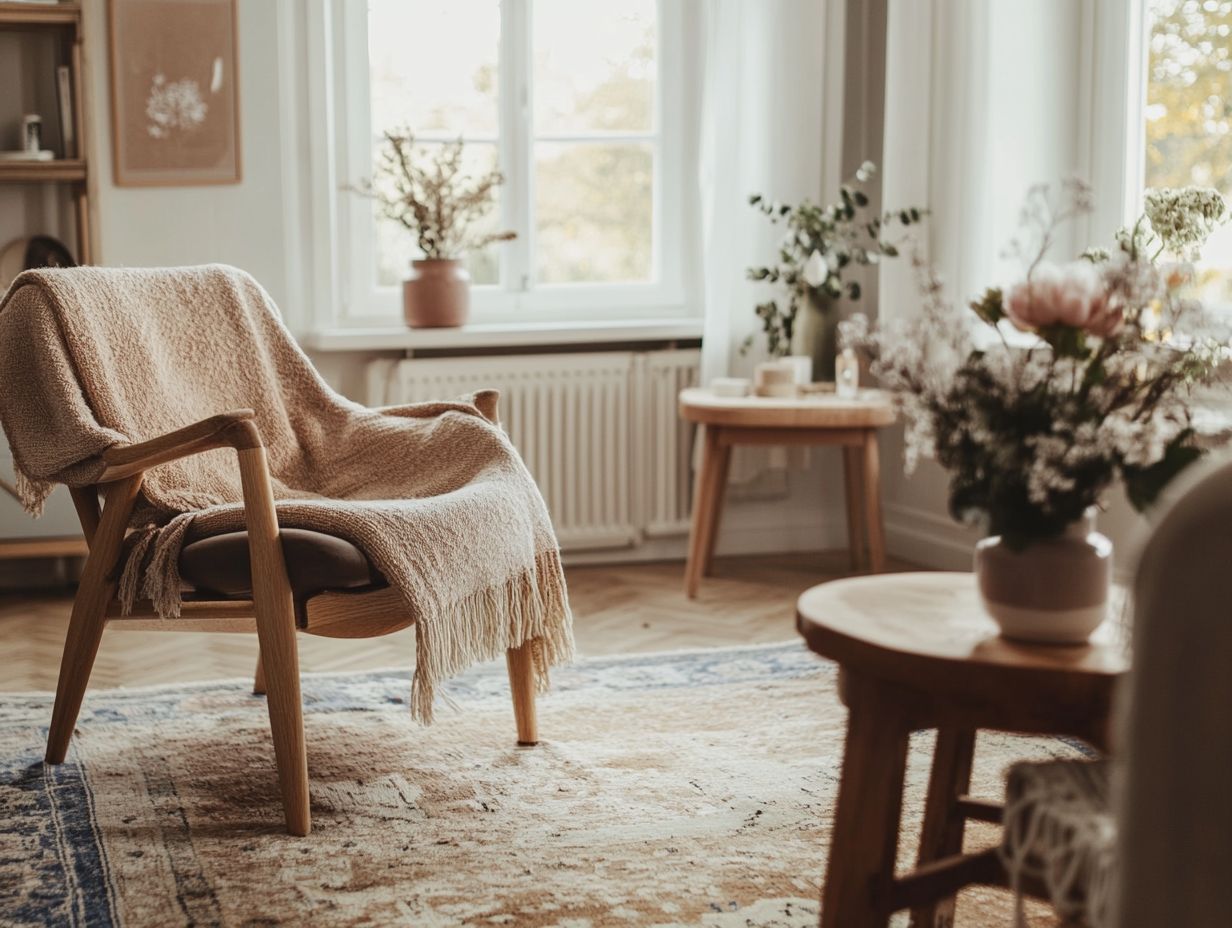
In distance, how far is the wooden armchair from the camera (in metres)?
2.08

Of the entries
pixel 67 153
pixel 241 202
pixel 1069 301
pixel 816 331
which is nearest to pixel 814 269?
pixel 816 331

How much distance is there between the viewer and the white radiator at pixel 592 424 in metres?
3.92

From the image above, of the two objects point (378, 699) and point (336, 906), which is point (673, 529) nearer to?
point (378, 699)

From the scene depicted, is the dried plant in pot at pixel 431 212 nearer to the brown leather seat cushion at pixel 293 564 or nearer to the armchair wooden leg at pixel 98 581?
the armchair wooden leg at pixel 98 581

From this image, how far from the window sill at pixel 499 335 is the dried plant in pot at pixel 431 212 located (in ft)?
0.17

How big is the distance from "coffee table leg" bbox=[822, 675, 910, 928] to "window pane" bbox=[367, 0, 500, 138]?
9.56ft

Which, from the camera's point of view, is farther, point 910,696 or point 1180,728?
point 910,696

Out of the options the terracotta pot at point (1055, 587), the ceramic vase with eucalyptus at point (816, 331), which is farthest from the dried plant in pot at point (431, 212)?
the terracotta pot at point (1055, 587)

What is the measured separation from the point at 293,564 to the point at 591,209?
2315 mm

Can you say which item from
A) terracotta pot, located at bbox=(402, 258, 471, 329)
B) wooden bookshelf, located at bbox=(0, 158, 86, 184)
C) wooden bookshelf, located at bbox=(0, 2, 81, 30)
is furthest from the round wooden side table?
wooden bookshelf, located at bbox=(0, 2, 81, 30)

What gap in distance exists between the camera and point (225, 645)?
129 inches

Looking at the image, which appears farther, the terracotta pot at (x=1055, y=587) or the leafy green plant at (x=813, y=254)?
the leafy green plant at (x=813, y=254)

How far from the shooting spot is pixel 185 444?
214 cm

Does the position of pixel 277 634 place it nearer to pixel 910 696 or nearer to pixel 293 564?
pixel 293 564
